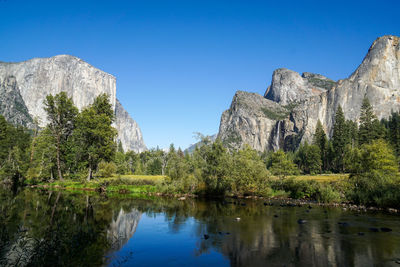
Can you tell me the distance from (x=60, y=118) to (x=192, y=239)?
4717cm

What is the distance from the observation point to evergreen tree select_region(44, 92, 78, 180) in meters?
52.1

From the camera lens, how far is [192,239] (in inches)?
685

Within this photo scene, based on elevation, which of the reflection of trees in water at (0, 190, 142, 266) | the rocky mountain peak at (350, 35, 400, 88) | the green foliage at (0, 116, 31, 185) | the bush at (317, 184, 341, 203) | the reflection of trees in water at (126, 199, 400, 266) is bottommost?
the reflection of trees in water at (126, 199, 400, 266)

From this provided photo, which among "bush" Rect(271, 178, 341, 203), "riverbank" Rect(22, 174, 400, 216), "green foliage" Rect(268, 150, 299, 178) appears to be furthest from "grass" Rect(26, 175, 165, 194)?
"bush" Rect(271, 178, 341, 203)

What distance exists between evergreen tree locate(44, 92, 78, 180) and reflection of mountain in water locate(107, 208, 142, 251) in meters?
33.9

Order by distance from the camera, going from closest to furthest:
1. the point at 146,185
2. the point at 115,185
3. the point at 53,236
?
the point at 53,236 → the point at 146,185 → the point at 115,185

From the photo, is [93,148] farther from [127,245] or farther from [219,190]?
[127,245]

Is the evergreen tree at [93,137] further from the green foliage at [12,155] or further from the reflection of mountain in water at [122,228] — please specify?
the reflection of mountain in water at [122,228]

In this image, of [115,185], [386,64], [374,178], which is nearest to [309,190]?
[374,178]

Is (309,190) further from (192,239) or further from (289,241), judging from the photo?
(192,239)

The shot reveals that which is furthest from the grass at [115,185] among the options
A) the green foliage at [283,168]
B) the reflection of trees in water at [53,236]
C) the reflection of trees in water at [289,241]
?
the reflection of trees in water at [289,241]

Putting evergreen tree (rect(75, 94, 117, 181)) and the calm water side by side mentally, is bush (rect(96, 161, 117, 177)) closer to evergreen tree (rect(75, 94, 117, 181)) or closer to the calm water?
evergreen tree (rect(75, 94, 117, 181))

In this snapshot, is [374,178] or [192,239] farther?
[374,178]

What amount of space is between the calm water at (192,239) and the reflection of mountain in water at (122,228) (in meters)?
0.06
